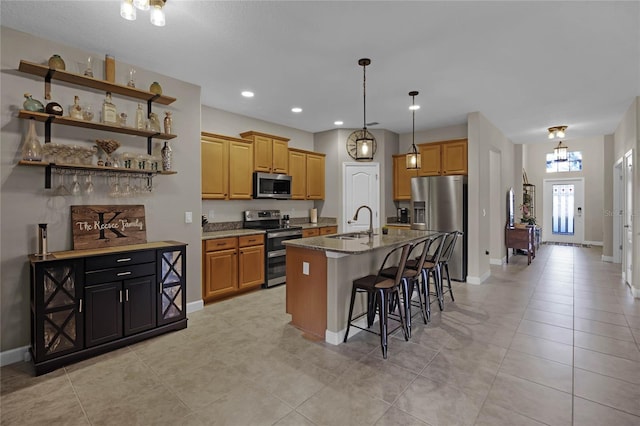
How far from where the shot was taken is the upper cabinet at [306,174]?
5.97m

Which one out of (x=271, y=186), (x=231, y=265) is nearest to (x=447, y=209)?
(x=271, y=186)

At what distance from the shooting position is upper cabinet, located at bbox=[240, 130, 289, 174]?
522cm

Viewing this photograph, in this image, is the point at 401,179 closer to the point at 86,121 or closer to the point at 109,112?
the point at 109,112

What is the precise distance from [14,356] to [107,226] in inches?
50.7

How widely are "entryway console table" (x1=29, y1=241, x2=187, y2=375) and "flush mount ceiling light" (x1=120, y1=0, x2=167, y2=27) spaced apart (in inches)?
77.0

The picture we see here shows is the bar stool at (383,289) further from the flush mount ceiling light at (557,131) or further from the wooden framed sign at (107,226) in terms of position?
the flush mount ceiling light at (557,131)

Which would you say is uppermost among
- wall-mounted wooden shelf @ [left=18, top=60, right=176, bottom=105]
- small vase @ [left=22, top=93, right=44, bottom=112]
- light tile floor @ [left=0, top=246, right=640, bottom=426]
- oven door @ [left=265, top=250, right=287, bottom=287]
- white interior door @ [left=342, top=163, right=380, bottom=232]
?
wall-mounted wooden shelf @ [left=18, top=60, right=176, bottom=105]

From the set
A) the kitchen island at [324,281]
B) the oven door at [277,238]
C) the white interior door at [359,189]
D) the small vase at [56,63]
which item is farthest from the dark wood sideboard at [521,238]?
the small vase at [56,63]

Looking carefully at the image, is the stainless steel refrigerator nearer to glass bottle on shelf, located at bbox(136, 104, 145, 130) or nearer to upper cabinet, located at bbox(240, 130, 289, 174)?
upper cabinet, located at bbox(240, 130, 289, 174)

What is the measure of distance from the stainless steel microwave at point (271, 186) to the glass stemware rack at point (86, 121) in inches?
68.5

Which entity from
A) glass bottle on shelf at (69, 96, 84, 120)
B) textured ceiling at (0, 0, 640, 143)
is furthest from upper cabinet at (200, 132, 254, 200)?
glass bottle on shelf at (69, 96, 84, 120)

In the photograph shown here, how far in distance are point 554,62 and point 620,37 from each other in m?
0.54

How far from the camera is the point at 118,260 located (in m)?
2.95

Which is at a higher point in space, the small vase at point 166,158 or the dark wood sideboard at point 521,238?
the small vase at point 166,158
